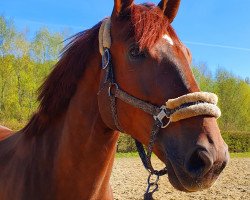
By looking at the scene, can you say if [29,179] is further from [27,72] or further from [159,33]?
[27,72]

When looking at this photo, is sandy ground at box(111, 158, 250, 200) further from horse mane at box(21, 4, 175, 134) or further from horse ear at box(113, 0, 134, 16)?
horse ear at box(113, 0, 134, 16)

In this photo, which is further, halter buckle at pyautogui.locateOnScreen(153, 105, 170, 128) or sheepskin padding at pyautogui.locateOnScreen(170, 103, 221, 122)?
halter buckle at pyautogui.locateOnScreen(153, 105, 170, 128)

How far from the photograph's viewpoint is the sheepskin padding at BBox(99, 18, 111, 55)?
2.62 m

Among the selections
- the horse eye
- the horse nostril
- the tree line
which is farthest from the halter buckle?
the tree line

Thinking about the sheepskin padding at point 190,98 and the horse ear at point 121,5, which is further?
the horse ear at point 121,5

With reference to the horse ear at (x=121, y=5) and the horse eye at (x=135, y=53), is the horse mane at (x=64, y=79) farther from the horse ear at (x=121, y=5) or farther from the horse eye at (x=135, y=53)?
the horse eye at (x=135, y=53)

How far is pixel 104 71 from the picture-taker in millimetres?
2594

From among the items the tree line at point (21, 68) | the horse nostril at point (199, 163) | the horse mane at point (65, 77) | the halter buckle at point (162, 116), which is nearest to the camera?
the horse nostril at point (199, 163)

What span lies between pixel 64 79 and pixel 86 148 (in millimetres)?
625

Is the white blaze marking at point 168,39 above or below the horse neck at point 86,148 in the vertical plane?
above

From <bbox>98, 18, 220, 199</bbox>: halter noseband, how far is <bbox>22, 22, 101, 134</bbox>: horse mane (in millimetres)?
217

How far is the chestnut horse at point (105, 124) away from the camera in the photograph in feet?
6.46

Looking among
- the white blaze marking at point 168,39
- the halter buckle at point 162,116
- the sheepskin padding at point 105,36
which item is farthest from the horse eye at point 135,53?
the halter buckle at point 162,116

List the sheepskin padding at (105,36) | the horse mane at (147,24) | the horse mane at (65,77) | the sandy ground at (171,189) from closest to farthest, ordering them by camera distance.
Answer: the horse mane at (147,24) < the sheepskin padding at (105,36) < the horse mane at (65,77) < the sandy ground at (171,189)
